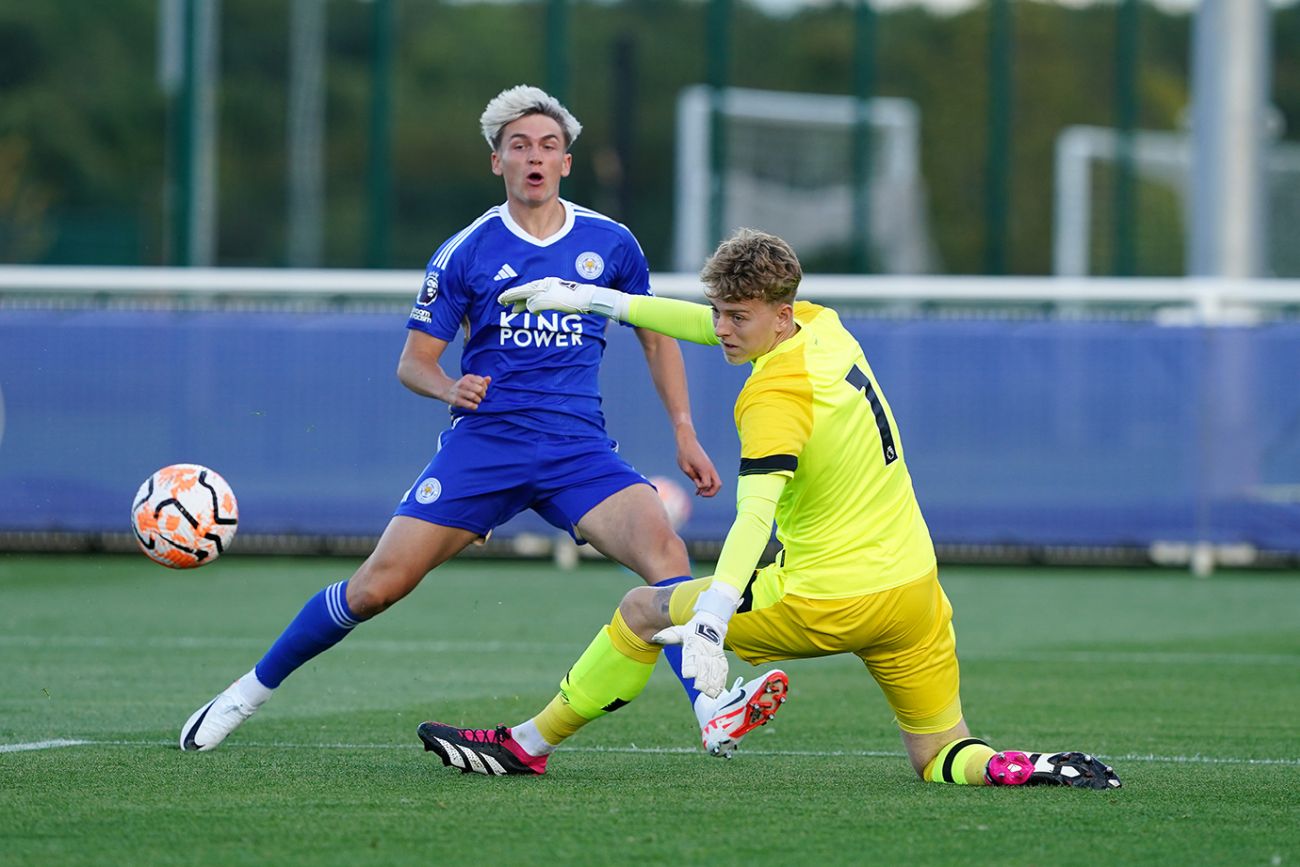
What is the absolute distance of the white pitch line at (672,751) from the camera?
657 centimetres

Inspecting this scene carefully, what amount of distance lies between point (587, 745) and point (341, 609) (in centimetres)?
102

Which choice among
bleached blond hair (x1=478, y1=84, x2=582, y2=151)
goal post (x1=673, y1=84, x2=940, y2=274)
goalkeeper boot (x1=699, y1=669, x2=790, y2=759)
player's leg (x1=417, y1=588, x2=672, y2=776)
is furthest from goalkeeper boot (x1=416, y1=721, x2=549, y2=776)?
goal post (x1=673, y1=84, x2=940, y2=274)

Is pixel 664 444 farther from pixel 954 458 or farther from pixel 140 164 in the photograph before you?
pixel 140 164

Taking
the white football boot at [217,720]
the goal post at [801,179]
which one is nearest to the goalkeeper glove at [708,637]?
the white football boot at [217,720]

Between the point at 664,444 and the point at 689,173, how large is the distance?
7641 mm

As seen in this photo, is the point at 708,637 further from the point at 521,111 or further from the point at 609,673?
the point at 521,111

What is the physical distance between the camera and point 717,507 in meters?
14.2

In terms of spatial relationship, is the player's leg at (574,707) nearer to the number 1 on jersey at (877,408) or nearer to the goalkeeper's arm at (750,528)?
the goalkeeper's arm at (750,528)

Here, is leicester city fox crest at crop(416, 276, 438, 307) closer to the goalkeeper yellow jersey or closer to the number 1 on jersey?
the goalkeeper yellow jersey

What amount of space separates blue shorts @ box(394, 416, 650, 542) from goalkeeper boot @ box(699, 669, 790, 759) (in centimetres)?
107

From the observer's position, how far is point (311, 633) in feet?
21.6

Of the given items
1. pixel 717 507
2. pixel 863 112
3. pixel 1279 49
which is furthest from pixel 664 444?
pixel 1279 49

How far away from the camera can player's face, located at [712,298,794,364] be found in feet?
18.1

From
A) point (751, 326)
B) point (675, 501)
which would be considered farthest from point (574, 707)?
point (675, 501)
